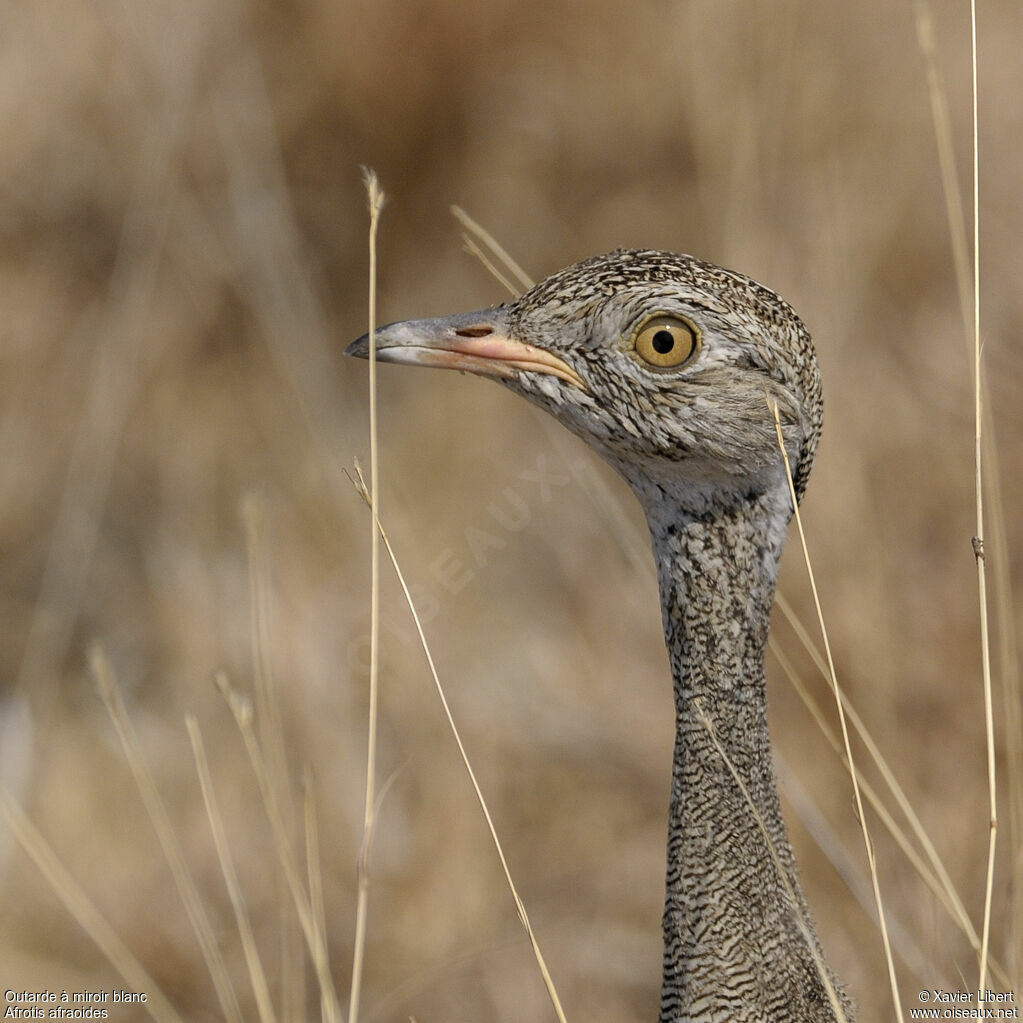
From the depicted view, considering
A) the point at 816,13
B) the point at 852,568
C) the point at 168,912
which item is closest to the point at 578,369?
the point at 852,568

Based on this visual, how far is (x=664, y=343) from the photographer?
2088 mm

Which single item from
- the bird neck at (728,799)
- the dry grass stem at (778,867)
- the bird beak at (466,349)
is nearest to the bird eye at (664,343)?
the bird beak at (466,349)

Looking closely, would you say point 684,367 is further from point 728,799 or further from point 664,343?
point 728,799

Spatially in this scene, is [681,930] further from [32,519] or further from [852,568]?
[32,519]

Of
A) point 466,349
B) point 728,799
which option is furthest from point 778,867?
point 466,349

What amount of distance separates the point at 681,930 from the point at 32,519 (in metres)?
4.18

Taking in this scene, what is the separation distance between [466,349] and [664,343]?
1.07 ft

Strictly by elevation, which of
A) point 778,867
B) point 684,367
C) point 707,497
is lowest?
point 778,867

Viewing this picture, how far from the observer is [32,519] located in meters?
5.52

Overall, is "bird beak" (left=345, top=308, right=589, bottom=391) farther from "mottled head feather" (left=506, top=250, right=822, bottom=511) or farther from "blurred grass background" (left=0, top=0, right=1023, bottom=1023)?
"blurred grass background" (left=0, top=0, right=1023, bottom=1023)

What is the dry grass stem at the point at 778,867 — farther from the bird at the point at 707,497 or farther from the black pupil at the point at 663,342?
the black pupil at the point at 663,342

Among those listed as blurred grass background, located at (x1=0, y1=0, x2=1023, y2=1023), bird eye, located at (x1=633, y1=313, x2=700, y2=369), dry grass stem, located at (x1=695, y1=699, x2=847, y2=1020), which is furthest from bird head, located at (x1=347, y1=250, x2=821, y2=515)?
blurred grass background, located at (x1=0, y1=0, x2=1023, y2=1023)

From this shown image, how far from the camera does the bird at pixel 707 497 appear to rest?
80.5 inches

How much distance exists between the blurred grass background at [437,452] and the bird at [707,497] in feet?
6.57
